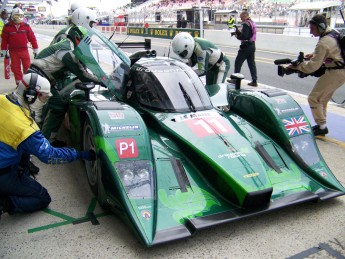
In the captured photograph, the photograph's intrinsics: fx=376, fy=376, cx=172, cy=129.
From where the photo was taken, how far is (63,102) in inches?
189

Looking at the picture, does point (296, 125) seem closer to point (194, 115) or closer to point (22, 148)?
point (194, 115)

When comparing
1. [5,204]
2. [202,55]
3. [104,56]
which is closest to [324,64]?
[202,55]

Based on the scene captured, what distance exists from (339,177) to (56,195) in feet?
10.2

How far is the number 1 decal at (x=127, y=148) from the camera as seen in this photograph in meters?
3.29

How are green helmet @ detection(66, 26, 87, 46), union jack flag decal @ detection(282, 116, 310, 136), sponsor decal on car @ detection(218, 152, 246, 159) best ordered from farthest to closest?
green helmet @ detection(66, 26, 87, 46), union jack flag decal @ detection(282, 116, 310, 136), sponsor decal on car @ detection(218, 152, 246, 159)

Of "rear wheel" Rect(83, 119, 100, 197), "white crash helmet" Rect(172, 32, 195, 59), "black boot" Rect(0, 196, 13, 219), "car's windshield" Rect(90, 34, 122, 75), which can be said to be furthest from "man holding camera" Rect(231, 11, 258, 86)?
"black boot" Rect(0, 196, 13, 219)

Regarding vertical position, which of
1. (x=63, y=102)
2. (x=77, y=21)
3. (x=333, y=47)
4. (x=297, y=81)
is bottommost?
(x=297, y=81)

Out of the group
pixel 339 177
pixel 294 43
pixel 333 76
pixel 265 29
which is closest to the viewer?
pixel 339 177

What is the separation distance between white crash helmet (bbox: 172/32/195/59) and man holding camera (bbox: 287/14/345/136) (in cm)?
165

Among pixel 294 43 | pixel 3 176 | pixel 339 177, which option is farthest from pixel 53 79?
pixel 294 43

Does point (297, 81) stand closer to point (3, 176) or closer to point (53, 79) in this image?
point (53, 79)

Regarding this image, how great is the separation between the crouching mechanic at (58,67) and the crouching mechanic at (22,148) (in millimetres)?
1392

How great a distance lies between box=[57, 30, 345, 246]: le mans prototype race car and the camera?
3084 millimetres

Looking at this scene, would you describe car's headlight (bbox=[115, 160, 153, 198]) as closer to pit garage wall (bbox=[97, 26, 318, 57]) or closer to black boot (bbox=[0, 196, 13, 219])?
black boot (bbox=[0, 196, 13, 219])
